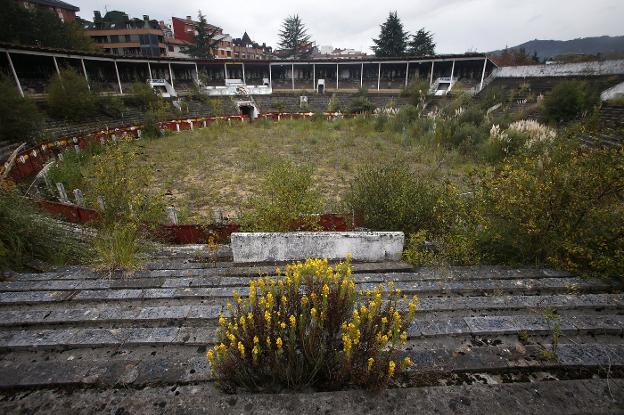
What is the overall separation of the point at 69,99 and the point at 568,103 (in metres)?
31.8

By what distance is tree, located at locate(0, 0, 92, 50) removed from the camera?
3089 cm

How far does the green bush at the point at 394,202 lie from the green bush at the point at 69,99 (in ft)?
76.8

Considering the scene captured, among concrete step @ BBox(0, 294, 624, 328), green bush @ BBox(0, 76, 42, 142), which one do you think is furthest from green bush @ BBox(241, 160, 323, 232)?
green bush @ BBox(0, 76, 42, 142)

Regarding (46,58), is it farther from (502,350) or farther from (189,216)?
(502,350)

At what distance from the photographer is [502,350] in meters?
2.47

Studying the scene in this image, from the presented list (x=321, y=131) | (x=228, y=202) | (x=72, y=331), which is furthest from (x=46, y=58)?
(x=72, y=331)

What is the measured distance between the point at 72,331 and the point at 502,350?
385 centimetres

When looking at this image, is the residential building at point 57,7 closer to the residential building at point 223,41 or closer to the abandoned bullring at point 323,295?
the residential building at point 223,41

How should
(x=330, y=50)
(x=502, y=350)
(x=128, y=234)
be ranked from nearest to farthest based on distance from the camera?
(x=502, y=350) < (x=128, y=234) < (x=330, y=50)

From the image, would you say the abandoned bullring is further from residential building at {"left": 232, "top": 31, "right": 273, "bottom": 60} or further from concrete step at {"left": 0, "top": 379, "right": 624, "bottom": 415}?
residential building at {"left": 232, "top": 31, "right": 273, "bottom": 60}

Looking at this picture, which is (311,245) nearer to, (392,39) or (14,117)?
(14,117)

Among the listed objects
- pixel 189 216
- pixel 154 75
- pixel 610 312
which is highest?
pixel 154 75

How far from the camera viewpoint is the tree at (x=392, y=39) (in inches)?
1821

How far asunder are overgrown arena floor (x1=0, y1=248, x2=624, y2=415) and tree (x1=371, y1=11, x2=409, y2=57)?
51.7 meters
